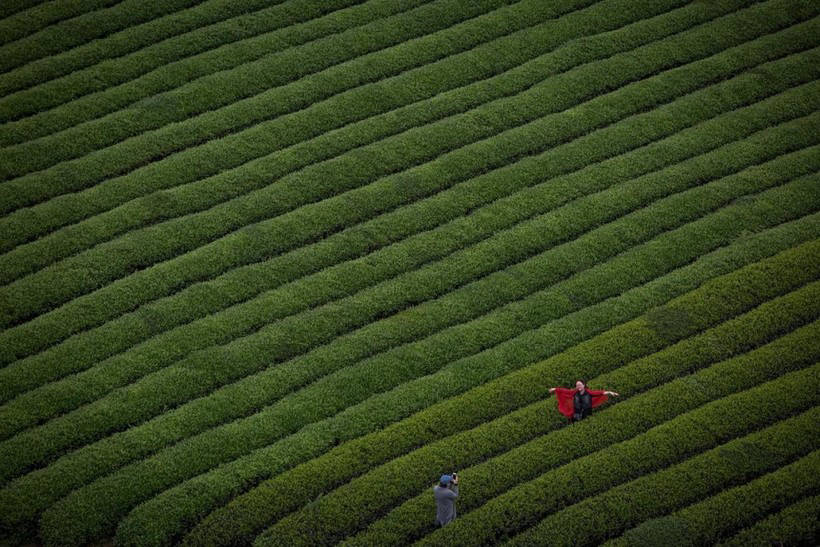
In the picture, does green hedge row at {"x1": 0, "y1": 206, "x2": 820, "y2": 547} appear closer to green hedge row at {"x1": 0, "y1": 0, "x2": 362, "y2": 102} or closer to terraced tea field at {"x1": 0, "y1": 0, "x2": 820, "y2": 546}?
terraced tea field at {"x1": 0, "y1": 0, "x2": 820, "y2": 546}

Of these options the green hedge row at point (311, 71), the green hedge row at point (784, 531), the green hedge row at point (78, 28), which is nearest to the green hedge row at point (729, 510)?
the green hedge row at point (784, 531)

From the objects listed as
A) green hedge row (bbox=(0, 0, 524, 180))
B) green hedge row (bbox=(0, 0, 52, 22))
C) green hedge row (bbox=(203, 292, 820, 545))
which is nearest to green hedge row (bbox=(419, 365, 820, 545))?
green hedge row (bbox=(203, 292, 820, 545))

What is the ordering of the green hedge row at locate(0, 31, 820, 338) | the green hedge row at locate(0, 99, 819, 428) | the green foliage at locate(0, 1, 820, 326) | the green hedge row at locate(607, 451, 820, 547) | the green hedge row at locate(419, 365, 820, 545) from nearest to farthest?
the green hedge row at locate(607, 451, 820, 547)
the green hedge row at locate(419, 365, 820, 545)
the green hedge row at locate(0, 99, 819, 428)
the green hedge row at locate(0, 31, 820, 338)
the green foliage at locate(0, 1, 820, 326)

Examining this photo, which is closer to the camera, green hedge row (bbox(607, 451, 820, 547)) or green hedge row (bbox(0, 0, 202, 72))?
green hedge row (bbox(607, 451, 820, 547))

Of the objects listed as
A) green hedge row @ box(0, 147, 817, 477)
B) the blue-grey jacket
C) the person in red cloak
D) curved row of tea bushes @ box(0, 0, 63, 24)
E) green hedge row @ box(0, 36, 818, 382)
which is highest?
curved row of tea bushes @ box(0, 0, 63, 24)

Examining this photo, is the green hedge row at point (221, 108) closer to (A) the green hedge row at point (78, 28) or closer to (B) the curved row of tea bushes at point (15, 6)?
(A) the green hedge row at point (78, 28)

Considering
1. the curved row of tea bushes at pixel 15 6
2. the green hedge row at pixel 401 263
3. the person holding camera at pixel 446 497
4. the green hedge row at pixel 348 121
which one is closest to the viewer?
the person holding camera at pixel 446 497
